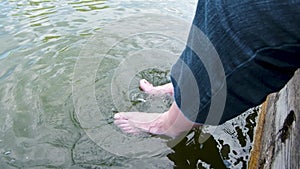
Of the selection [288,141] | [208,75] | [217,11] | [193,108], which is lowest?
[288,141]

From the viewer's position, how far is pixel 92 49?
2379mm

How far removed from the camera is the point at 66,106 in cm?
178

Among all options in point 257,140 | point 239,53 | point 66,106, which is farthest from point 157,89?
point 239,53

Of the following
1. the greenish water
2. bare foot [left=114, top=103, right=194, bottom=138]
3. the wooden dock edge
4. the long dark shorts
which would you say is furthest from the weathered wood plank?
bare foot [left=114, top=103, right=194, bottom=138]

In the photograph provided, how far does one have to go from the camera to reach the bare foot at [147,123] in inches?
56.0

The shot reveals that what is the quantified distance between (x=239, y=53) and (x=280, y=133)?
54 cm

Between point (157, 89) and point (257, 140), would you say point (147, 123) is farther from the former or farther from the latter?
point (257, 140)

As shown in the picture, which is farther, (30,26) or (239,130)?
(30,26)

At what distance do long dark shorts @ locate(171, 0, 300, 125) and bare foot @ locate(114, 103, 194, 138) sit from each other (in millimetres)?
447

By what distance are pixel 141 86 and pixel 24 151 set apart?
75 cm

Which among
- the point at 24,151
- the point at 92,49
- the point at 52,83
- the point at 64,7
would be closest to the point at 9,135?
the point at 24,151

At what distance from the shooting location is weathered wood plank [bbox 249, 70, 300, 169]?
100 centimetres

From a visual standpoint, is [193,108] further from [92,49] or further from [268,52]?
[92,49]

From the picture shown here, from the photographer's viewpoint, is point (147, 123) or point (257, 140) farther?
point (147, 123)
